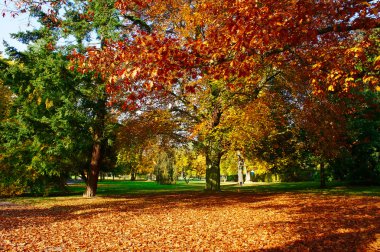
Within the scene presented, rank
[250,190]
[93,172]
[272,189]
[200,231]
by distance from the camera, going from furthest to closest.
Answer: [272,189] < [250,190] < [93,172] < [200,231]

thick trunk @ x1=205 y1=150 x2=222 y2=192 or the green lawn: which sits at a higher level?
thick trunk @ x1=205 y1=150 x2=222 y2=192

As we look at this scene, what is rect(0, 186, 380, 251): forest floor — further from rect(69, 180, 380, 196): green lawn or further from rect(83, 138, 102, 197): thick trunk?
rect(69, 180, 380, 196): green lawn

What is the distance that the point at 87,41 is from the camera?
21.7 meters

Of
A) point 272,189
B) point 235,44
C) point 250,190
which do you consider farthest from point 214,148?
A: point 235,44

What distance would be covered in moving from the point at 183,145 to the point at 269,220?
1408cm

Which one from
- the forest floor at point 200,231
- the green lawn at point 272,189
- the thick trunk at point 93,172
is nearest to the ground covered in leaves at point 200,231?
the forest floor at point 200,231

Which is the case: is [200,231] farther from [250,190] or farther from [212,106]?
[250,190]

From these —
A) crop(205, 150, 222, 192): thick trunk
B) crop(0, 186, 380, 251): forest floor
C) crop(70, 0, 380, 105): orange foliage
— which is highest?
crop(70, 0, 380, 105): orange foliage

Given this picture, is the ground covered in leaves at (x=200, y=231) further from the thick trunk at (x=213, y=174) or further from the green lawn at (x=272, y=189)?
the green lawn at (x=272, y=189)

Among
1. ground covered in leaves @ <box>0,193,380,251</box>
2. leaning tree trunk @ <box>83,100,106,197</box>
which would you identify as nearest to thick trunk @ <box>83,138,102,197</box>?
leaning tree trunk @ <box>83,100,106,197</box>

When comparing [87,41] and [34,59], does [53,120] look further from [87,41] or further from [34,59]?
[87,41]

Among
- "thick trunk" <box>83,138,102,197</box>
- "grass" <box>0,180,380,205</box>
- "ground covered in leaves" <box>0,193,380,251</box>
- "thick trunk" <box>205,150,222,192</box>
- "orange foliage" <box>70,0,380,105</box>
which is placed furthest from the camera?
"thick trunk" <box>205,150,222,192</box>

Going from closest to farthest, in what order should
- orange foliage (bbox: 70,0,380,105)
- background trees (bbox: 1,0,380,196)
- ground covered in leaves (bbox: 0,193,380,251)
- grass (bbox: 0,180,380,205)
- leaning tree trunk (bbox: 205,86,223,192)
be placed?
orange foliage (bbox: 70,0,380,105) → ground covered in leaves (bbox: 0,193,380,251) → background trees (bbox: 1,0,380,196) → leaning tree trunk (bbox: 205,86,223,192) → grass (bbox: 0,180,380,205)

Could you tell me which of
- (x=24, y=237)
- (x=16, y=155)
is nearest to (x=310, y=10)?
(x=24, y=237)
